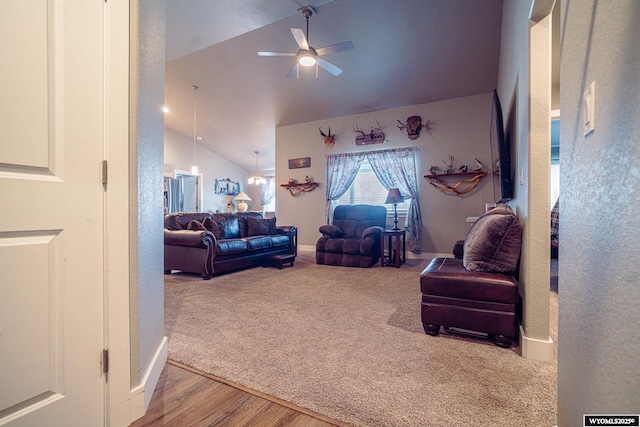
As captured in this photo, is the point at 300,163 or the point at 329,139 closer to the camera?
the point at 329,139

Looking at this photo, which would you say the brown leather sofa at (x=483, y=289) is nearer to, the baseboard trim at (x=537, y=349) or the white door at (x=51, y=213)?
the baseboard trim at (x=537, y=349)

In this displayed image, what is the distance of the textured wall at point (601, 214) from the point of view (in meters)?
0.56

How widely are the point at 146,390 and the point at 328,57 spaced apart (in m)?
4.81

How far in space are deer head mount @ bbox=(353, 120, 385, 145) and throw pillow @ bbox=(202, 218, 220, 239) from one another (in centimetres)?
339

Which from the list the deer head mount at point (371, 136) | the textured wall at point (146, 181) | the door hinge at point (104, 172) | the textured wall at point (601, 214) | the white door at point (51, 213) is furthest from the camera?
the deer head mount at point (371, 136)

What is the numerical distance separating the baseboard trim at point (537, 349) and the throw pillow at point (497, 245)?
47cm

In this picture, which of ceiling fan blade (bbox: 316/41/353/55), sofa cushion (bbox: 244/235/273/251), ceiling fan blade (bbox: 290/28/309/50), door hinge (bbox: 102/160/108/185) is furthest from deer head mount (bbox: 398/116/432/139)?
door hinge (bbox: 102/160/108/185)

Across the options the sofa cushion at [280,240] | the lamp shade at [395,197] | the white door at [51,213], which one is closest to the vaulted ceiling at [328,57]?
the lamp shade at [395,197]

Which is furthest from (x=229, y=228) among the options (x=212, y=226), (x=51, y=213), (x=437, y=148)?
(x=437, y=148)

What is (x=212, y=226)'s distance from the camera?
14.8 ft

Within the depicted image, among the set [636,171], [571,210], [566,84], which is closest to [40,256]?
[636,171]

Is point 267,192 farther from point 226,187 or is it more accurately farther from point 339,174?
point 339,174

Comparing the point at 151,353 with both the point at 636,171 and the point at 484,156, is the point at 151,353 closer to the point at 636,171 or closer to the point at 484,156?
the point at 636,171

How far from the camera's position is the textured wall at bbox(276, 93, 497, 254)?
5164mm
